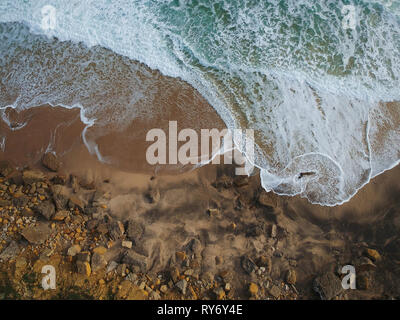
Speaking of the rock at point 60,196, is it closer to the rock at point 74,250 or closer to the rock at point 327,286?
the rock at point 74,250

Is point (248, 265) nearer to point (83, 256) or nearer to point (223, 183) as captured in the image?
point (223, 183)

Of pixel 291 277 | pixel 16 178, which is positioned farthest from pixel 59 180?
pixel 291 277

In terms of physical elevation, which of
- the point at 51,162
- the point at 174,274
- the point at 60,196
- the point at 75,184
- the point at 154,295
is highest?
the point at 51,162

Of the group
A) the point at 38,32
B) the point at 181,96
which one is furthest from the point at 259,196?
the point at 38,32

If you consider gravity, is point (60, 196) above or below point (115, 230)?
above

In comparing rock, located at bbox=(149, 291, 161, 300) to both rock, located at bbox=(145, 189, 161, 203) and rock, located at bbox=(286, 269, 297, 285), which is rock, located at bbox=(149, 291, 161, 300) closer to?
rock, located at bbox=(145, 189, 161, 203)

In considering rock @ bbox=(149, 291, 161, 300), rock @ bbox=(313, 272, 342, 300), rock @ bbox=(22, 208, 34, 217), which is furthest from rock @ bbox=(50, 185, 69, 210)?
rock @ bbox=(313, 272, 342, 300)
